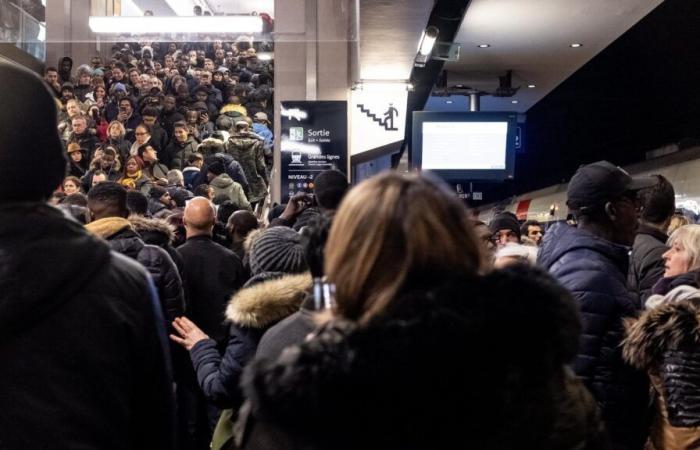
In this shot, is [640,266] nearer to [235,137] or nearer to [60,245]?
[60,245]

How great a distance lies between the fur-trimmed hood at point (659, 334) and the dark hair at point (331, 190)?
168 cm

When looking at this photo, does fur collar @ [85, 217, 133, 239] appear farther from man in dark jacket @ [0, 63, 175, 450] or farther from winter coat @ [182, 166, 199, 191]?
winter coat @ [182, 166, 199, 191]

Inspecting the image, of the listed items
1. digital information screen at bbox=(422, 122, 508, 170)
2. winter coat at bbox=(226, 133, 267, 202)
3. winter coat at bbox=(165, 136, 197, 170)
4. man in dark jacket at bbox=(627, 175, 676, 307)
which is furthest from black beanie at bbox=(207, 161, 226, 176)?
man in dark jacket at bbox=(627, 175, 676, 307)

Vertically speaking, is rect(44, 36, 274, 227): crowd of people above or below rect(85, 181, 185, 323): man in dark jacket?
above

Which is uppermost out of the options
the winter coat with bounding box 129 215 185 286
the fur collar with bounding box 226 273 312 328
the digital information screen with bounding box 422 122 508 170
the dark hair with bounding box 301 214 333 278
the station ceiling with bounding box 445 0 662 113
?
the station ceiling with bounding box 445 0 662 113

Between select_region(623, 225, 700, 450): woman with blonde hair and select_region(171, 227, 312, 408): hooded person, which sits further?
select_region(623, 225, 700, 450): woman with blonde hair

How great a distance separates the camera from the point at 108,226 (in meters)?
4.28

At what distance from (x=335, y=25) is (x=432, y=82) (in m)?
2.24

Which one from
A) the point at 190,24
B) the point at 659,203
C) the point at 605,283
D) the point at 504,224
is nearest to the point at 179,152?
the point at 190,24

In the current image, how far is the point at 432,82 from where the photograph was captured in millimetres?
14477

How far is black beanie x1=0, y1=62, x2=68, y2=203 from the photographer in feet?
6.15

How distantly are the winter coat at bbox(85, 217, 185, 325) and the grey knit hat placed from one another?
4.02 feet

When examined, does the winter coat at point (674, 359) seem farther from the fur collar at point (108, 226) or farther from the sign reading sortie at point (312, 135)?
the sign reading sortie at point (312, 135)

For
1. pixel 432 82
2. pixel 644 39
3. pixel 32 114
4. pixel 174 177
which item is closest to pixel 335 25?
pixel 432 82
